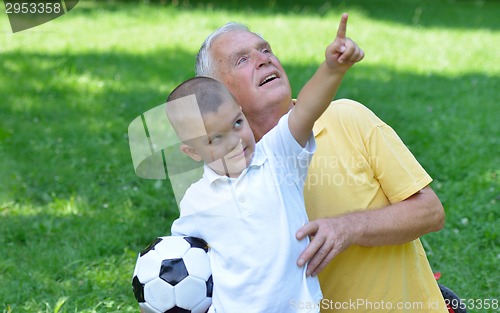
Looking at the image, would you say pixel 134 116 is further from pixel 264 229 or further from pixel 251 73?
pixel 264 229

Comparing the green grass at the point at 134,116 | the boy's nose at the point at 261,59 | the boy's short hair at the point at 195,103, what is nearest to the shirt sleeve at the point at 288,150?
the boy's short hair at the point at 195,103

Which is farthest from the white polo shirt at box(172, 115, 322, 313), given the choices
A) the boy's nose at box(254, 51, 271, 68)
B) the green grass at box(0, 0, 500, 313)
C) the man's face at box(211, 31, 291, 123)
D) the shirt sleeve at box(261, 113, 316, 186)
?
the green grass at box(0, 0, 500, 313)

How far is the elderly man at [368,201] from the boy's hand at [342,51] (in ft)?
1.99

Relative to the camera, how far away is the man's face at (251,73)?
2.97 metres

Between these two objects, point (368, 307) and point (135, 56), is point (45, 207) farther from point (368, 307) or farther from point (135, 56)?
point (135, 56)

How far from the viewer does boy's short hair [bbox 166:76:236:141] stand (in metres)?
2.62

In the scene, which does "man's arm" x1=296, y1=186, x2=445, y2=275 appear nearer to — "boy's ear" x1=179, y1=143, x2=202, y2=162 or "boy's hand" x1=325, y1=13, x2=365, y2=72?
"boy's ear" x1=179, y1=143, x2=202, y2=162

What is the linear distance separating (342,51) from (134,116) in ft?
16.4

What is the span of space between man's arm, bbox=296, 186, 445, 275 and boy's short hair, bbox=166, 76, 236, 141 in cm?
52

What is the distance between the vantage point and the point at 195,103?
2645 mm

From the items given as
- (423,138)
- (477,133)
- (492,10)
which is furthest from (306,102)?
(492,10)

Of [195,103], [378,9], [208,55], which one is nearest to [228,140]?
[195,103]

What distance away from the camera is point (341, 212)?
113 inches

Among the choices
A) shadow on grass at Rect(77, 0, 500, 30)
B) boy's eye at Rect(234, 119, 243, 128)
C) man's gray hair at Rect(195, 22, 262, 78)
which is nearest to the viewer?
boy's eye at Rect(234, 119, 243, 128)
